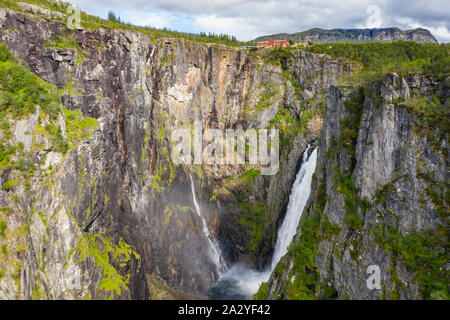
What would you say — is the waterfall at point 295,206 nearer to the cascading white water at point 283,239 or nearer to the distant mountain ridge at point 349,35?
the cascading white water at point 283,239

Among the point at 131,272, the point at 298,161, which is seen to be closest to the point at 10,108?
the point at 131,272

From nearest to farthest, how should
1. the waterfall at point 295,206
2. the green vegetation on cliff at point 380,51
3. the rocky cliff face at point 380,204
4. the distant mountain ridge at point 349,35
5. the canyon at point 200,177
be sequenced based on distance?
the rocky cliff face at point 380,204 < the canyon at point 200,177 < the waterfall at point 295,206 < the green vegetation on cliff at point 380,51 < the distant mountain ridge at point 349,35

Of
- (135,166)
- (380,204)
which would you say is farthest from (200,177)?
(380,204)

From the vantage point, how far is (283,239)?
37000 mm

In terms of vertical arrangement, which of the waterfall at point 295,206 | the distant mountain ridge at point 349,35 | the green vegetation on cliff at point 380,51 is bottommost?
the waterfall at point 295,206

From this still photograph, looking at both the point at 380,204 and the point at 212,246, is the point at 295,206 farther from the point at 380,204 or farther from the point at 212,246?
the point at 380,204

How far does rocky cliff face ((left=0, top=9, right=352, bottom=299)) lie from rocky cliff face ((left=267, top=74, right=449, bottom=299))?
17097 mm

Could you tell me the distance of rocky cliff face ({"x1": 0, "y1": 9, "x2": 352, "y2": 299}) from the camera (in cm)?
2291

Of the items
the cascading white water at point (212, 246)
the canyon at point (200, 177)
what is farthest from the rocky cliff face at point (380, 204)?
the cascading white water at point (212, 246)

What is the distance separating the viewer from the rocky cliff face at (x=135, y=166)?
22906 mm

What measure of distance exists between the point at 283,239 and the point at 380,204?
1959 centimetres

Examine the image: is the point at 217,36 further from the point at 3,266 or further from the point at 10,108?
the point at 3,266

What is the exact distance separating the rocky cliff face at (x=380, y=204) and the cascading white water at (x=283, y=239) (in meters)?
9.19
